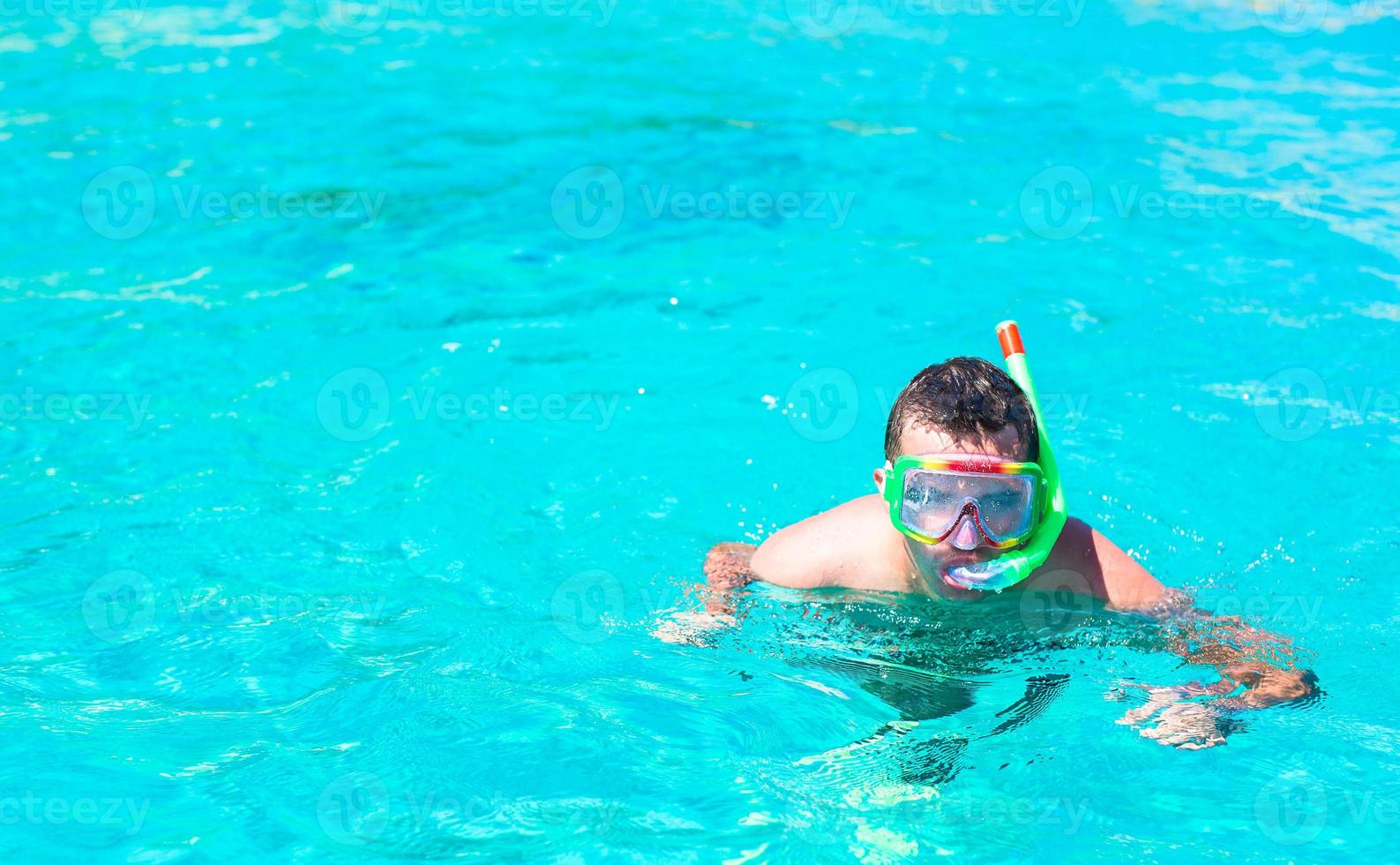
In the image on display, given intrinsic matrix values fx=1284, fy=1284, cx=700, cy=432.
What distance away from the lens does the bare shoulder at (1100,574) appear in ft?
13.3

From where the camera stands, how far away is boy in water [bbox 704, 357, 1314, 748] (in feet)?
12.3

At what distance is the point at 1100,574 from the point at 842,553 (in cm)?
83

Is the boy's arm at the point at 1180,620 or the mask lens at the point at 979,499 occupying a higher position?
the mask lens at the point at 979,499

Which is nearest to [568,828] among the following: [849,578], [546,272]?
[849,578]

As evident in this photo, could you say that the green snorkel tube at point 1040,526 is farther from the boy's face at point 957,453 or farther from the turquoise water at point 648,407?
the turquoise water at point 648,407

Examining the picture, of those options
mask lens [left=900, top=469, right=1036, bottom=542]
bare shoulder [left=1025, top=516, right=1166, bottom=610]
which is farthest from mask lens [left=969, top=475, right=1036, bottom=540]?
bare shoulder [left=1025, top=516, right=1166, bottom=610]

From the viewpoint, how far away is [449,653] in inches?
173

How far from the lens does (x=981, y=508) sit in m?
3.73

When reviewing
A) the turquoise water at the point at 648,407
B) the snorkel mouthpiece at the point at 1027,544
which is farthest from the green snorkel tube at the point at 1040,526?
the turquoise water at the point at 648,407

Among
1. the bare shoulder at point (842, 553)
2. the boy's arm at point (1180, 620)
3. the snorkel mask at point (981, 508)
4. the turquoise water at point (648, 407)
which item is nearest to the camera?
the snorkel mask at point (981, 508)

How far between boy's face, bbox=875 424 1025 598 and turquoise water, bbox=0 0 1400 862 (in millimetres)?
439

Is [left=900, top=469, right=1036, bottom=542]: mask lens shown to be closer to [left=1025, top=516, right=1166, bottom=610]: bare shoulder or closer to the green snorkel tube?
the green snorkel tube

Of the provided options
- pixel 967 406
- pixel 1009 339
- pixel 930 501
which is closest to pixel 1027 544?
pixel 930 501

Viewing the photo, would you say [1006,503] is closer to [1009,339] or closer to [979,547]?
[979,547]
